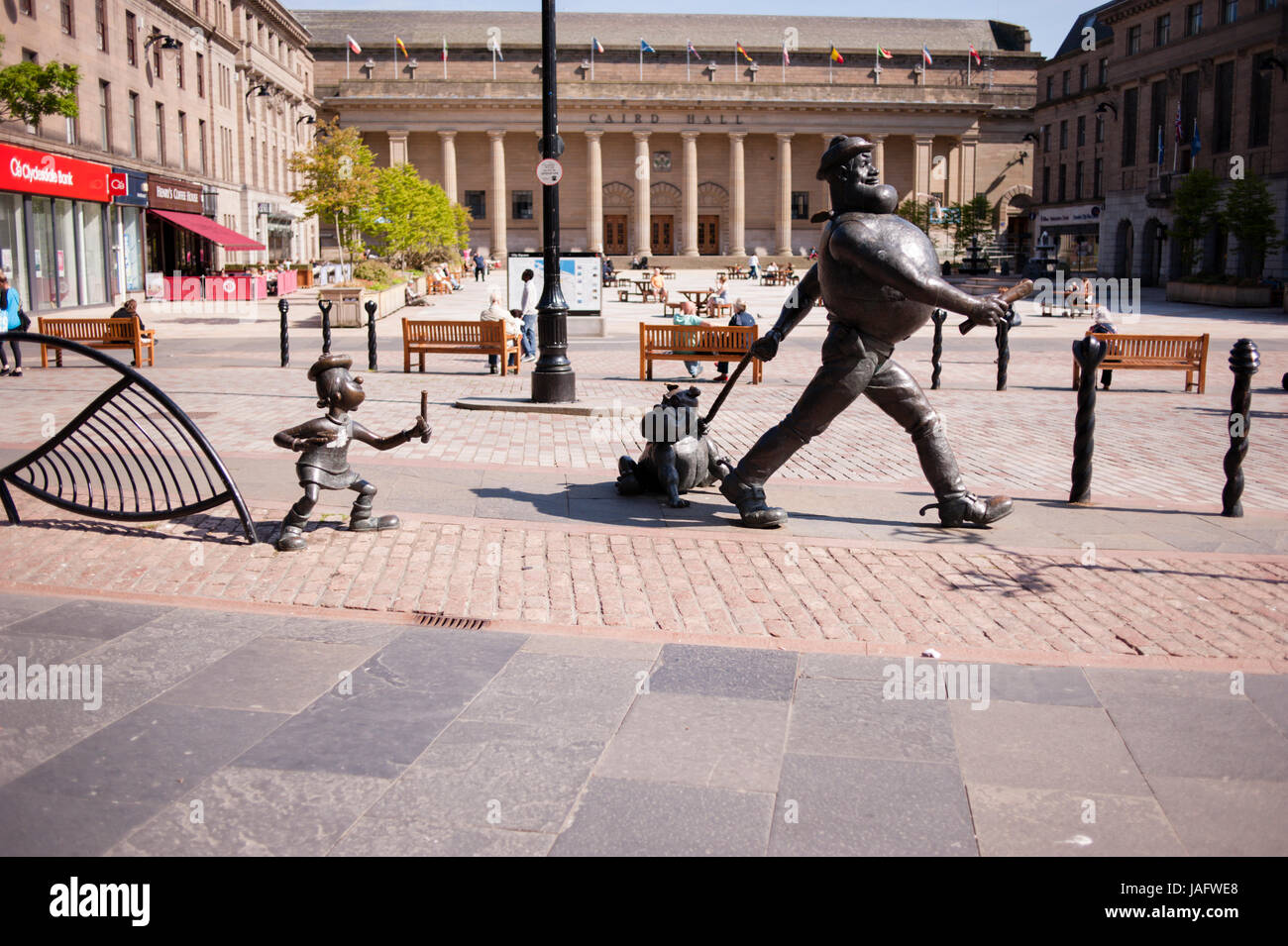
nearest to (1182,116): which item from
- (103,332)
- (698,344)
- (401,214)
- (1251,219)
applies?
(1251,219)

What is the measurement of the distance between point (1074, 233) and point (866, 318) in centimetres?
7236

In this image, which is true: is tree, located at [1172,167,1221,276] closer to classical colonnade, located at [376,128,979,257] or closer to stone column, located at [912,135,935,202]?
classical colonnade, located at [376,128,979,257]

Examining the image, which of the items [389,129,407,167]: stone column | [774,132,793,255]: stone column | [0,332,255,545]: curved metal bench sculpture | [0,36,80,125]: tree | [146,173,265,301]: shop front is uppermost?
Result: [389,129,407,167]: stone column

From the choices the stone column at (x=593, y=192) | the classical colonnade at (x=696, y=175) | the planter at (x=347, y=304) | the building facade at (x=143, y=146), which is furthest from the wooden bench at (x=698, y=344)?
the classical colonnade at (x=696, y=175)

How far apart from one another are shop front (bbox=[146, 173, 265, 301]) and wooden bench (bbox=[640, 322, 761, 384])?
2712 centimetres

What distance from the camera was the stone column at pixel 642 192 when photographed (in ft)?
267

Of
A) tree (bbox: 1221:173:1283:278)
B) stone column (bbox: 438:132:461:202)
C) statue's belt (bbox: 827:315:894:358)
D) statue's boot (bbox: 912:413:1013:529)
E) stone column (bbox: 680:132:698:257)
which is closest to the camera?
statue's belt (bbox: 827:315:894:358)

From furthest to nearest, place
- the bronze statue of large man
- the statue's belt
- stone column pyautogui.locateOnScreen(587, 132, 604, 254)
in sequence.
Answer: stone column pyautogui.locateOnScreen(587, 132, 604, 254) < the statue's belt < the bronze statue of large man

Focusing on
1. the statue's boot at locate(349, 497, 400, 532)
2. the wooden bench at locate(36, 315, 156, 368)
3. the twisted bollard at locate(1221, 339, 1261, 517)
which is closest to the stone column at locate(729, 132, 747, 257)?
the wooden bench at locate(36, 315, 156, 368)

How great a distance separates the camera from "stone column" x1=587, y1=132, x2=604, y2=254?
80.8 m

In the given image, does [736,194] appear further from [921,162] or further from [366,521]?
[366,521]

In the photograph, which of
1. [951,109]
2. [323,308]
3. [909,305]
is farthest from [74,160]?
[951,109]

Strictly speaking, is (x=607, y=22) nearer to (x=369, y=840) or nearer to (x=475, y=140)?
(x=475, y=140)

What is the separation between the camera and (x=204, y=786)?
3871 millimetres
